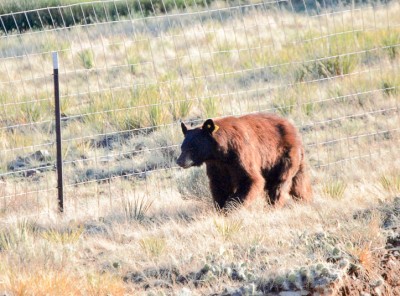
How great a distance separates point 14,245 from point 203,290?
77.5 inches

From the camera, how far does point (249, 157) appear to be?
1024 cm

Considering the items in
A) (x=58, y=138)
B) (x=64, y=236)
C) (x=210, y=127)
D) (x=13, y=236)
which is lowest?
(x=64, y=236)

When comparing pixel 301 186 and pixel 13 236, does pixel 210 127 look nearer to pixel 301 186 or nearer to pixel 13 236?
pixel 301 186

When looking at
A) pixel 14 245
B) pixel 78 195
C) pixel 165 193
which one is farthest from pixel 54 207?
pixel 14 245

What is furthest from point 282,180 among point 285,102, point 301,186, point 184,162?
point 285,102

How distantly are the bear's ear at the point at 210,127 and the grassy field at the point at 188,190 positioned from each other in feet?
2.96

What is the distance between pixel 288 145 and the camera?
1070cm

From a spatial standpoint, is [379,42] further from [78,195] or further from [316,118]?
[78,195]

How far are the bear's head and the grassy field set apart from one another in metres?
0.60

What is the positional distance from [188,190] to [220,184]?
83 cm

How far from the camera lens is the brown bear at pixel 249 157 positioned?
10039mm

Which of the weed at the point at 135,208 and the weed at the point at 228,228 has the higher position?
the weed at the point at 135,208

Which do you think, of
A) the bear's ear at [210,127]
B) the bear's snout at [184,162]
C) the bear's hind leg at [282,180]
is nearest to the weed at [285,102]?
the bear's hind leg at [282,180]

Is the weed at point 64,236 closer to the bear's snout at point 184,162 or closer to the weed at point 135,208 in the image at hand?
the weed at point 135,208
